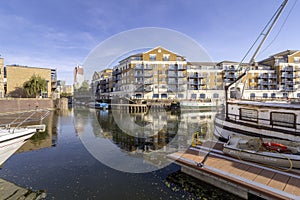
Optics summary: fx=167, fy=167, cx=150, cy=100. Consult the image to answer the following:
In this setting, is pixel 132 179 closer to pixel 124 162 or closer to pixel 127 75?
pixel 124 162

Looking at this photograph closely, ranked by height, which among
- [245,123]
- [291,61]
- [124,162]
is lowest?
[124,162]

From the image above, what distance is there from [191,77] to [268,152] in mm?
49553

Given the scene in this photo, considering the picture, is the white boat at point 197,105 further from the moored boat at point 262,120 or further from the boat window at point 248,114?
the boat window at point 248,114

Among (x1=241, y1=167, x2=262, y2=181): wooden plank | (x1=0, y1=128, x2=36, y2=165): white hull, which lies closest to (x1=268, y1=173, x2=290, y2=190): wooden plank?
(x1=241, y1=167, x2=262, y2=181): wooden plank

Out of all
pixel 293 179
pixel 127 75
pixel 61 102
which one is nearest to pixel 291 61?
pixel 127 75

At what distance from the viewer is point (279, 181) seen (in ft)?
18.8

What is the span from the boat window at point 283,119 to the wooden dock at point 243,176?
353 cm

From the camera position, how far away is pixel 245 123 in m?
10.6

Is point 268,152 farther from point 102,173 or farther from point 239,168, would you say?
point 102,173

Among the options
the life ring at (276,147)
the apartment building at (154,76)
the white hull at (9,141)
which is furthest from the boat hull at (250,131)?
the apartment building at (154,76)

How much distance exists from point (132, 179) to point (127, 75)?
4657 cm

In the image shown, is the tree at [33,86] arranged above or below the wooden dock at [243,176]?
above

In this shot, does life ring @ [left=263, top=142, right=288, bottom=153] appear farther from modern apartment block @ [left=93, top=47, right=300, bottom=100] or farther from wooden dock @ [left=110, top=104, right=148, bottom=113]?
modern apartment block @ [left=93, top=47, right=300, bottom=100]

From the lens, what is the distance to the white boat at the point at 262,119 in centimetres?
891
